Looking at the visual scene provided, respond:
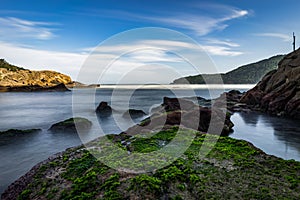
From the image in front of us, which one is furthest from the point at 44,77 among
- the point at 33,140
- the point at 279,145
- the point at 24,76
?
the point at 279,145

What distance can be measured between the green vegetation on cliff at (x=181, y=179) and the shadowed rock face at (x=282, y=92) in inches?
854

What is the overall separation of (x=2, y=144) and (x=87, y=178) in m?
12.0

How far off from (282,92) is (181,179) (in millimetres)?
28138

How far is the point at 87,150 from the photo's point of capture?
8.72m

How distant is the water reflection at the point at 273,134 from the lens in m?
14.5

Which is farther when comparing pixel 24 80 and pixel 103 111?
pixel 24 80

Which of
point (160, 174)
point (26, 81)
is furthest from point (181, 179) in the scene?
point (26, 81)

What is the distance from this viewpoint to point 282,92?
93.9 ft

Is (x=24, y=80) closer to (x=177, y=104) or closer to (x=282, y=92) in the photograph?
(x=177, y=104)

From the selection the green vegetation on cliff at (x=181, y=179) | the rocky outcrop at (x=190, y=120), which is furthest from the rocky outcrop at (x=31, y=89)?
the green vegetation on cliff at (x=181, y=179)

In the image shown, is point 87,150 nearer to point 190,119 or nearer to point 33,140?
point 190,119

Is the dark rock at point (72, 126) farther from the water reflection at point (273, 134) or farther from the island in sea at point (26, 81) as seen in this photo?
the island in sea at point (26, 81)

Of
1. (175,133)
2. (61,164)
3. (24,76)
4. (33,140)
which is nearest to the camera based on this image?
(61,164)

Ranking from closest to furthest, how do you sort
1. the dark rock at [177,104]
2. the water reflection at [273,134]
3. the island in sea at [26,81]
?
the water reflection at [273,134] → the dark rock at [177,104] → the island in sea at [26,81]
